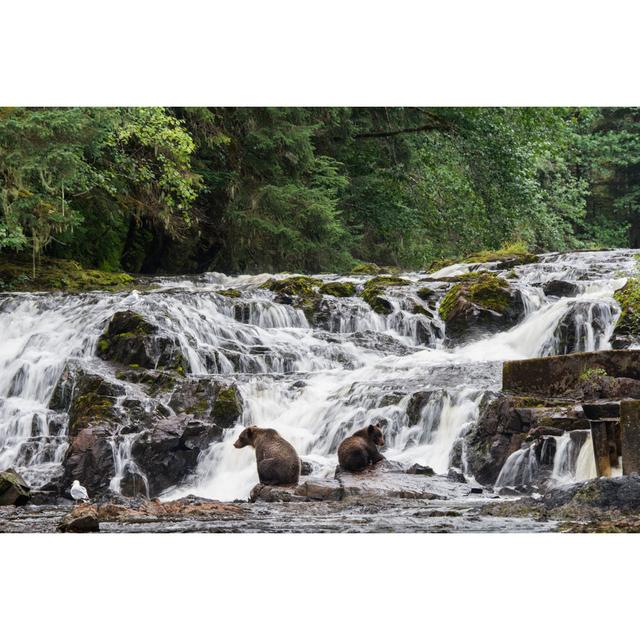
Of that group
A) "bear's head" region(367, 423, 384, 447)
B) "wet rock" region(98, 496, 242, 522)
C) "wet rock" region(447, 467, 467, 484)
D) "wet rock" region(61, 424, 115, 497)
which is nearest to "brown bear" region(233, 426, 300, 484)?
"wet rock" region(98, 496, 242, 522)

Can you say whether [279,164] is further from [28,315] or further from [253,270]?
[28,315]

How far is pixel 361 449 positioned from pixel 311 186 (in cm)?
785

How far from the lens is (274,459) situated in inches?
337

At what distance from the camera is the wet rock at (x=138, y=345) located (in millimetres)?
10961

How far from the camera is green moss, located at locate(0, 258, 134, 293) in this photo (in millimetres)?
13328

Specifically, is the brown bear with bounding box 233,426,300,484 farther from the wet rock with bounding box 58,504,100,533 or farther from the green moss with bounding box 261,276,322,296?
the green moss with bounding box 261,276,322,296

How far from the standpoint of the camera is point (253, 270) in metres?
14.9

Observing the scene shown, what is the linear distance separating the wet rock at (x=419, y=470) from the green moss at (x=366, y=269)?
716 cm

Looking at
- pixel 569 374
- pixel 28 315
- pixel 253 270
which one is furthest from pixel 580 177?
pixel 28 315

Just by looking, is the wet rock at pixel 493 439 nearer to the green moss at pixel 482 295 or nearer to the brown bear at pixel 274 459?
the brown bear at pixel 274 459

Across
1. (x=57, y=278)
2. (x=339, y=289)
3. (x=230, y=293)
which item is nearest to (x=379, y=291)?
(x=339, y=289)

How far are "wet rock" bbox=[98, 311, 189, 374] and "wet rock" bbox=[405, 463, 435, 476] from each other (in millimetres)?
3316

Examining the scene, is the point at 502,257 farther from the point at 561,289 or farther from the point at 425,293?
the point at 561,289

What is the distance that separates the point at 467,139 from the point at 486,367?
7.28 metres
